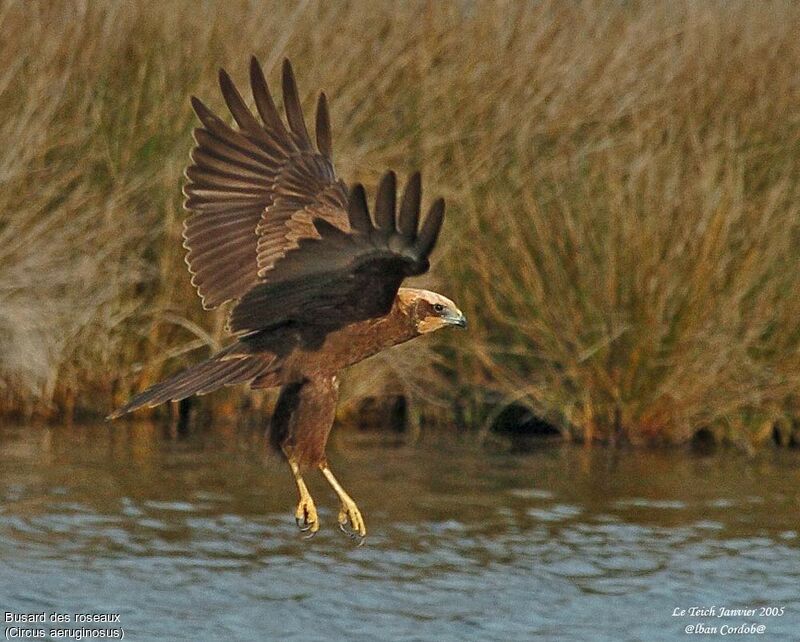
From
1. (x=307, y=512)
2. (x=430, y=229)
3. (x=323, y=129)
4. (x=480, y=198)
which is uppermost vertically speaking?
(x=480, y=198)

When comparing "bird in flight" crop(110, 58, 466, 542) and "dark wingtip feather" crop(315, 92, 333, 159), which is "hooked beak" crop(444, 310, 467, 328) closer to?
"bird in flight" crop(110, 58, 466, 542)

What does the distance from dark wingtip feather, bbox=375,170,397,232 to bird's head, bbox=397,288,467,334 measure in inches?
34.0

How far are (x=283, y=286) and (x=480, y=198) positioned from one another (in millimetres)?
4470

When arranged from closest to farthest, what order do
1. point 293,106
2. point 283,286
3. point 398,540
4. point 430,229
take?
point 430,229 → point 283,286 → point 293,106 → point 398,540

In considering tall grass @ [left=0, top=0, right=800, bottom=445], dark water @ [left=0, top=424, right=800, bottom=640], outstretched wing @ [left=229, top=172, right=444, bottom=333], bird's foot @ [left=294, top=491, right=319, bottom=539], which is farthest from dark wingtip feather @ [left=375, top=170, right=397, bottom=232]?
tall grass @ [left=0, top=0, right=800, bottom=445]

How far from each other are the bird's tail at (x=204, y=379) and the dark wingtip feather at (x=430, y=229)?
38.4 inches

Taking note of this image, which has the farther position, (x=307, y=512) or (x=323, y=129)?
(x=307, y=512)

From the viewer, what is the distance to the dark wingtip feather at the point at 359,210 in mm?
5113

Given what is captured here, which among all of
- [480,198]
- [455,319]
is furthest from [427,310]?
[480,198]

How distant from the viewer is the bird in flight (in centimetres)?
582

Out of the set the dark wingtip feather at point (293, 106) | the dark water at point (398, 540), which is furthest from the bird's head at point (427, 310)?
the dark water at point (398, 540)

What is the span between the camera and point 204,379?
5848 millimetres

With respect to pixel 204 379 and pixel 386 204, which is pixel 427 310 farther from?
pixel 386 204

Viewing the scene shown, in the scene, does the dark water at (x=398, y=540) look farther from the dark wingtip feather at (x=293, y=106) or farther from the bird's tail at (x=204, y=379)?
the dark wingtip feather at (x=293, y=106)
